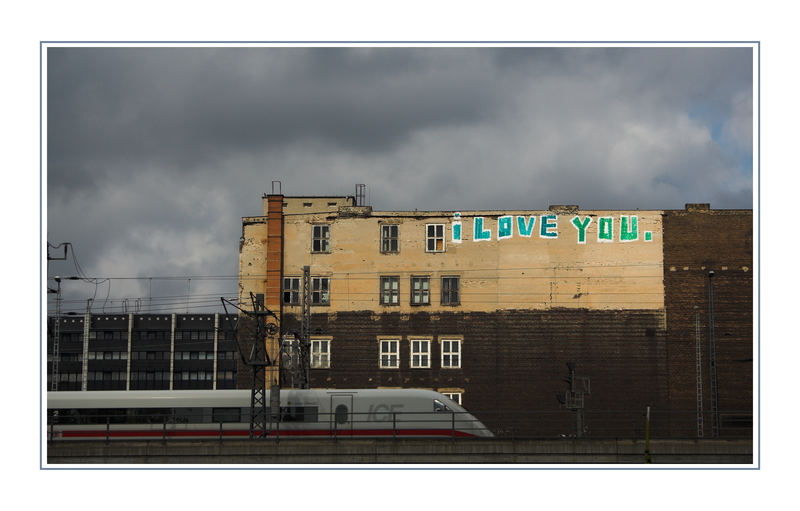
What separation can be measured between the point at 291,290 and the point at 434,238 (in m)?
8.68

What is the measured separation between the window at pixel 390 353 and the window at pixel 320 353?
3024 millimetres

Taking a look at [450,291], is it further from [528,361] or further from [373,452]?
[373,452]

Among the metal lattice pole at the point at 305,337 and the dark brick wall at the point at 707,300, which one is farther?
the dark brick wall at the point at 707,300

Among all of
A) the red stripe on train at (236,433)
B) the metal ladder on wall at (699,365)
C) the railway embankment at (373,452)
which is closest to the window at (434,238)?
the metal ladder on wall at (699,365)

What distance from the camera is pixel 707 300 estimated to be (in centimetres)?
5000

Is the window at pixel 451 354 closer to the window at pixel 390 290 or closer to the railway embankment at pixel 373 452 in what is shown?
the window at pixel 390 290

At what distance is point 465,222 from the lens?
5138 centimetres

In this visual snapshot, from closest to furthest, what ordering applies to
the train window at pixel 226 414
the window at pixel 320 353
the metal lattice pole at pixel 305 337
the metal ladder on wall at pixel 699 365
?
1. the train window at pixel 226 414
2. the metal lattice pole at pixel 305 337
3. the metal ladder on wall at pixel 699 365
4. the window at pixel 320 353

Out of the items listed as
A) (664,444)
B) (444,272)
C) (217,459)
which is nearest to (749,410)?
(444,272)

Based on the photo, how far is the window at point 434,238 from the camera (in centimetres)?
5138

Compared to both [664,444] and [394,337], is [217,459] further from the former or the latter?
[394,337]

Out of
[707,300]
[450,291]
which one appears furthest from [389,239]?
[707,300]

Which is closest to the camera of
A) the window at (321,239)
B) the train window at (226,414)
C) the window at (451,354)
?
the train window at (226,414)

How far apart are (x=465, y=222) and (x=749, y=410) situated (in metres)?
18.5
